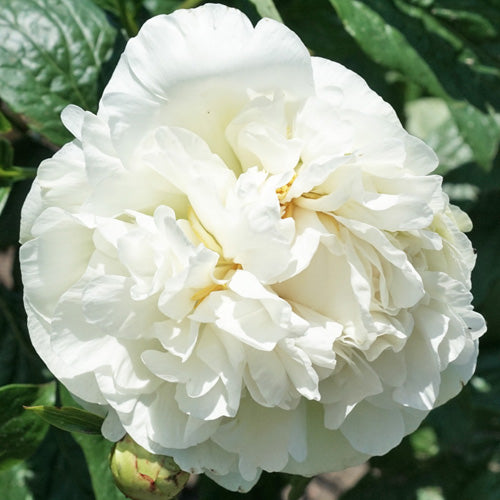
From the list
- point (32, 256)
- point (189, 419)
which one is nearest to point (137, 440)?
point (189, 419)

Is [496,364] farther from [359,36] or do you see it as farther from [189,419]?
[189,419]

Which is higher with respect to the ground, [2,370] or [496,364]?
[2,370]

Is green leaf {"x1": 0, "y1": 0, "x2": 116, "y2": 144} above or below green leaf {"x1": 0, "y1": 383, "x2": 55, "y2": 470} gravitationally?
above

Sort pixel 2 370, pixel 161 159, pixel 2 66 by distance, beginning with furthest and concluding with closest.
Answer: pixel 2 370, pixel 2 66, pixel 161 159

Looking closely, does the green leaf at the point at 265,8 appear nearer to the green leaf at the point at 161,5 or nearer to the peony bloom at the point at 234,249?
the peony bloom at the point at 234,249

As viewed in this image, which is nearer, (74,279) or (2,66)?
(74,279)

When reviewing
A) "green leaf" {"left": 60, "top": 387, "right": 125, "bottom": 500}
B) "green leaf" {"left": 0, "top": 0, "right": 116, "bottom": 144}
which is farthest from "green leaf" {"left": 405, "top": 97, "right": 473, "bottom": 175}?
"green leaf" {"left": 60, "top": 387, "right": 125, "bottom": 500}

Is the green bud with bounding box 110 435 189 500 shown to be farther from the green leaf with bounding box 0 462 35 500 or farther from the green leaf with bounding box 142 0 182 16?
the green leaf with bounding box 142 0 182 16
